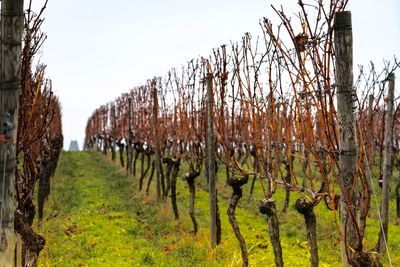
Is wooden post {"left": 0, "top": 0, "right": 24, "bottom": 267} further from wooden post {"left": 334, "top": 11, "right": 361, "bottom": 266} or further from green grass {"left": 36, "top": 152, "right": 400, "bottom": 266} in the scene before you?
wooden post {"left": 334, "top": 11, "right": 361, "bottom": 266}

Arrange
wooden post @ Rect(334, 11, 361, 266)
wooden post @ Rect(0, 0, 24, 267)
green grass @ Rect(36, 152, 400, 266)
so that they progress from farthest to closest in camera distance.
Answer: green grass @ Rect(36, 152, 400, 266) → wooden post @ Rect(334, 11, 361, 266) → wooden post @ Rect(0, 0, 24, 267)

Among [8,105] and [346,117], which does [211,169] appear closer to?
[346,117]

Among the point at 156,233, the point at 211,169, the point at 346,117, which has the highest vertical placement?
the point at 346,117

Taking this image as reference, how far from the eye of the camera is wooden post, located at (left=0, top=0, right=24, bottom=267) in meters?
3.41

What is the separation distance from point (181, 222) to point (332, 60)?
9425 mm

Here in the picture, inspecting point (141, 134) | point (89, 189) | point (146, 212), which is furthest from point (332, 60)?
point (141, 134)

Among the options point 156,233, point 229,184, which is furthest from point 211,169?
point 156,233

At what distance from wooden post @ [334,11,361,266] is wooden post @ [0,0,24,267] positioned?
2873 mm

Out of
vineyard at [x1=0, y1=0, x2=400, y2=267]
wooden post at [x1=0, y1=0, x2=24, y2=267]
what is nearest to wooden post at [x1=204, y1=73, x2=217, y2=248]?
vineyard at [x1=0, y1=0, x2=400, y2=267]

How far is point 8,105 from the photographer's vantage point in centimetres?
345

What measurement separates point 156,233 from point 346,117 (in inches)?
359

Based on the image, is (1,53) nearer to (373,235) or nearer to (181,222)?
(181,222)

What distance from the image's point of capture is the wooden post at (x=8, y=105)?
3.41 m

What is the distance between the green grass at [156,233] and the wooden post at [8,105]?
237 cm
